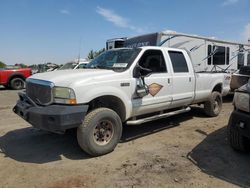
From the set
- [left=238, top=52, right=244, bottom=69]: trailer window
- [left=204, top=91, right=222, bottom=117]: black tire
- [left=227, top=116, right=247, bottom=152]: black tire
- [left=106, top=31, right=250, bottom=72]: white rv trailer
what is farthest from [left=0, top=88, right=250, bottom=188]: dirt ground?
[left=238, top=52, right=244, bottom=69]: trailer window

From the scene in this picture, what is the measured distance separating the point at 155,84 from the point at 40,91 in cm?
232

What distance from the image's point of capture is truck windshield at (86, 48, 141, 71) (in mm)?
5637

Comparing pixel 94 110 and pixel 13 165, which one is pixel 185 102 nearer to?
pixel 94 110

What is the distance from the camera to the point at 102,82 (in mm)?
4945

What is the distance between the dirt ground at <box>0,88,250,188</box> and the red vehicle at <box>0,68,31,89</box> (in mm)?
11457

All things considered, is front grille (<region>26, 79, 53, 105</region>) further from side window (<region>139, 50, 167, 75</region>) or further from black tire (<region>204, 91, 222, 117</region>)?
black tire (<region>204, 91, 222, 117</region>)

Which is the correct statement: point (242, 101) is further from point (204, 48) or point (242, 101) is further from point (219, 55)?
point (219, 55)

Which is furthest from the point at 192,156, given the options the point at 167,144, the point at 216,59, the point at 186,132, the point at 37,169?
the point at 216,59

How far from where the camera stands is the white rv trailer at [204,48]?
33.2 feet

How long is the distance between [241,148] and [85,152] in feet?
8.76

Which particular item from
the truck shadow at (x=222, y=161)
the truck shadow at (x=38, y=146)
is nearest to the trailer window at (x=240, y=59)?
the truck shadow at (x=222, y=161)

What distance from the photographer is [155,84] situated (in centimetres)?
592

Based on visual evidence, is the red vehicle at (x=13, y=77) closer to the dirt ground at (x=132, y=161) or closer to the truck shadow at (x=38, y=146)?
the dirt ground at (x=132, y=161)

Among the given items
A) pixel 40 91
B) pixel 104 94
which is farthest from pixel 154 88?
pixel 40 91
